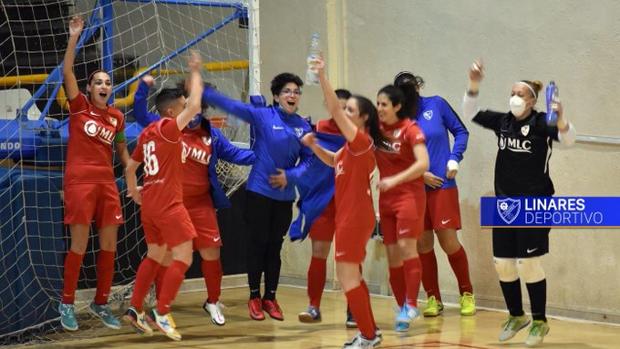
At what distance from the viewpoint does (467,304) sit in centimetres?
763

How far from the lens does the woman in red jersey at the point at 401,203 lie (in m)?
6.43

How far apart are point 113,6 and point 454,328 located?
3.63 m

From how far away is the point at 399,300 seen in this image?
688 cm

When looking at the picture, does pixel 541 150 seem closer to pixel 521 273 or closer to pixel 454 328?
pixel 521 273

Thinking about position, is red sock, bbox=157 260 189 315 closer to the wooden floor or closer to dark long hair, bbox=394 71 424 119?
the wooden floor

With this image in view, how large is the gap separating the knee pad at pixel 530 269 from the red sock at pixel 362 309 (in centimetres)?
Answer: 112

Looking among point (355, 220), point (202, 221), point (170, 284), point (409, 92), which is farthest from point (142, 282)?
point (409, 92)

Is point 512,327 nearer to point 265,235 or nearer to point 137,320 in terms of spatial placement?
point 265,235

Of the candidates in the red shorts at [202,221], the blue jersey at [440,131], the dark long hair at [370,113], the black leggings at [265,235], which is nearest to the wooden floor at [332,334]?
the black leggings at [265,235]

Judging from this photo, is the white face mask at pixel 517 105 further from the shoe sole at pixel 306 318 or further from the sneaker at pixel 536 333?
the shoe sole at pixel 306 318

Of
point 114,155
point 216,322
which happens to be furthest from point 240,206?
point 216,322

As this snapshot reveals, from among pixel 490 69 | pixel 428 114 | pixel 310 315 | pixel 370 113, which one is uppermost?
pixel 490 69

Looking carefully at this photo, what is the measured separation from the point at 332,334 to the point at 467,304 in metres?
1.38

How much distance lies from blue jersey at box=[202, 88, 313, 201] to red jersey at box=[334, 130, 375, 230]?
1348 millimetres
